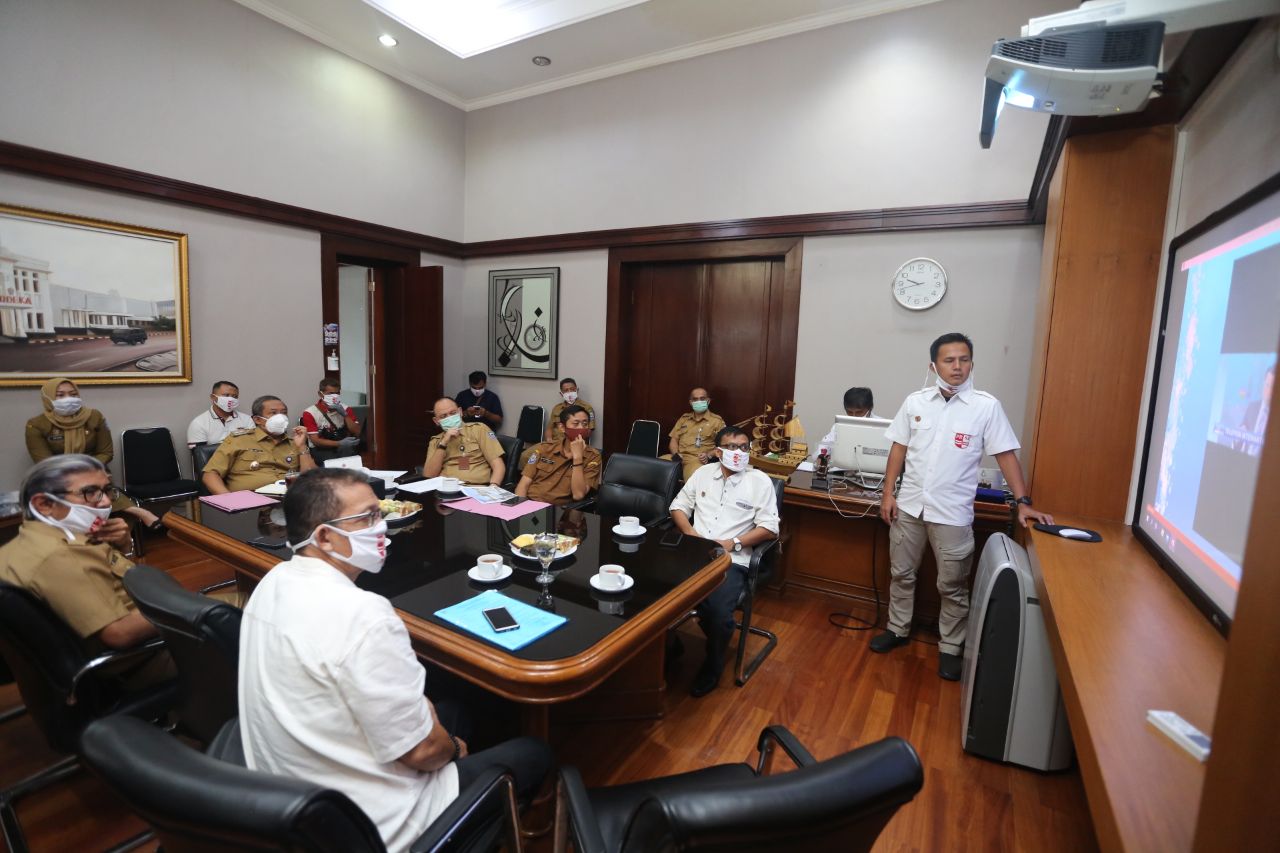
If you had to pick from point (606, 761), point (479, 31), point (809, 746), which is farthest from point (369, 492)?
point (479, 31)

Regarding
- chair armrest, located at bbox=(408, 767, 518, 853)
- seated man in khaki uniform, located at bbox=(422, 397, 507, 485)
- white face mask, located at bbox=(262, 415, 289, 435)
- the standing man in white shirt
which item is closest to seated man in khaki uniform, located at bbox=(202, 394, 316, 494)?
white face mask, located at bbox=(262, 415, 289, 435)

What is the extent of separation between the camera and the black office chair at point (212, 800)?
2.33ft

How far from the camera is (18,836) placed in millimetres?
1551

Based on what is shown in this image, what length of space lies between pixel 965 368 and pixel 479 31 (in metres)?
4.64

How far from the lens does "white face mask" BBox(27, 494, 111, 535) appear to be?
1.62 metres

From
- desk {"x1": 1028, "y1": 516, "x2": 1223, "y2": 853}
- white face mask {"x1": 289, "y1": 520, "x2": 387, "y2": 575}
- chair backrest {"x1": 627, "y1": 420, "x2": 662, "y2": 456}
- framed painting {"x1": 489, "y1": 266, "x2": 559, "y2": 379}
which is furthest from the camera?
framed painting {"x1": 489, "y1": 266, "x2": 559, "y2": 379}

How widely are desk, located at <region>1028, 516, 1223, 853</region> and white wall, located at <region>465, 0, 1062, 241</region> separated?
9.93 feet

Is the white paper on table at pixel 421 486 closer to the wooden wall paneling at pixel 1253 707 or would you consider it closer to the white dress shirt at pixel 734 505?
the white dress shirt at pixel 734 505

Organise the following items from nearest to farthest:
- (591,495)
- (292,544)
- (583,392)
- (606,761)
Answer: (292,544) → (606,761) → (591,495) → (583,392)

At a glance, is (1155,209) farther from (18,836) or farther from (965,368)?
(18,836)

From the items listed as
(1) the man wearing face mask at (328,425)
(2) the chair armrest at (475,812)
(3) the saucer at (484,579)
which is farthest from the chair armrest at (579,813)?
(1) the man wearing face mask at (328,425)

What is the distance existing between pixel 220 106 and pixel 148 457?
2.57m

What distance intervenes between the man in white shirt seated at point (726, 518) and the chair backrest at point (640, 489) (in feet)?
0.51

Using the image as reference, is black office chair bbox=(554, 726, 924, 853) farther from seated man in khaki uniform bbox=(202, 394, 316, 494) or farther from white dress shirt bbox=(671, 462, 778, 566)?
seated man in khaki uniform bbox=(202, 394, 316, 494)
